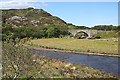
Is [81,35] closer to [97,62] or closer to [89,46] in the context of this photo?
[89,46]

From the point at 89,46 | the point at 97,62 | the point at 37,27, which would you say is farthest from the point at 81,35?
the point at 97,62

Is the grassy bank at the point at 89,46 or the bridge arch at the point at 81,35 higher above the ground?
the bridge arch at the point at 81,35

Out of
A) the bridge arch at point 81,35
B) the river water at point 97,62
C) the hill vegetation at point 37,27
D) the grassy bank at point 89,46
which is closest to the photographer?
the river water at point 97,62

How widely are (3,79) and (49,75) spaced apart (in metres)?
2.89

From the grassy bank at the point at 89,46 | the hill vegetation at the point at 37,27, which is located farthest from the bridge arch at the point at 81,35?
the grassy bank at the point at 89,46

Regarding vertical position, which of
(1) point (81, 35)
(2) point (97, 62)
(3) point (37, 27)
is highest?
(3) point (37, 27)

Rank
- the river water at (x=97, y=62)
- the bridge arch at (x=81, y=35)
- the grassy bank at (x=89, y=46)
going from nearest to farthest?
the river water at (x=97, y=62) < the grassy bank at (x=89, y=46) < the bridge arch at (x=81, y=35)

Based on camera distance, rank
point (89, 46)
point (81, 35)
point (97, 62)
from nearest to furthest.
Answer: point (97, 62), point (89, 46), point (81, 35)

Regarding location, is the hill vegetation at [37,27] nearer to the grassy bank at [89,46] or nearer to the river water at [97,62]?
the grassy bank at [89,46]

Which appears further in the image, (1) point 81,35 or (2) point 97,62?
(1) point 81,35

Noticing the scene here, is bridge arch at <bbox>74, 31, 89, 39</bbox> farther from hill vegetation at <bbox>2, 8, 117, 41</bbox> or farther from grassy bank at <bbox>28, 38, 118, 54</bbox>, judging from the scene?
grassy bank at <bbox>28, 38, 118, 54</bbox>

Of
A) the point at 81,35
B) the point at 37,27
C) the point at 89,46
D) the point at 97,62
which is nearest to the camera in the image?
the point at 97,62

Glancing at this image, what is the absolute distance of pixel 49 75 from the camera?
31.3 feet

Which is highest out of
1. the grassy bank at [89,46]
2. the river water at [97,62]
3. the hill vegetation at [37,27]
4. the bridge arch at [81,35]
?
→ the hill vegetation at [37,27]
